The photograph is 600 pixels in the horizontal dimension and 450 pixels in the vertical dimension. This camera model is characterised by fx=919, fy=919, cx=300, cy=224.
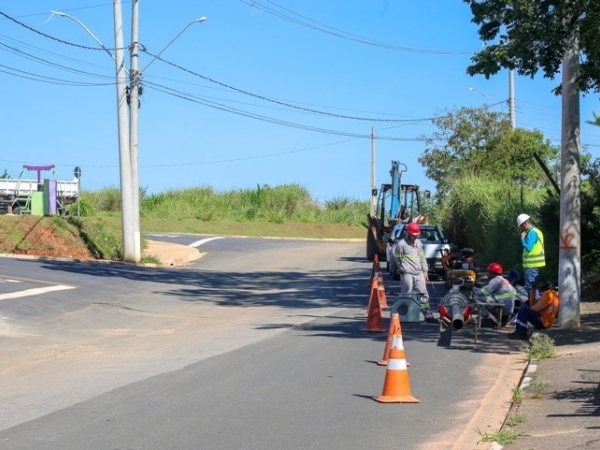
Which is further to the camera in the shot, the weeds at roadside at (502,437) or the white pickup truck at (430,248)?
the white pickup truck at (430,248)

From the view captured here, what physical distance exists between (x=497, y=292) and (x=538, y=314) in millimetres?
720

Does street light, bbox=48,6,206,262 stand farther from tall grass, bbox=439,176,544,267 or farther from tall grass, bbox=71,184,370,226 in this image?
A: tall grass, bbox=71,184,370,226

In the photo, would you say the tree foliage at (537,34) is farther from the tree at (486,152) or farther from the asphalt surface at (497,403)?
the tree at (486,152)

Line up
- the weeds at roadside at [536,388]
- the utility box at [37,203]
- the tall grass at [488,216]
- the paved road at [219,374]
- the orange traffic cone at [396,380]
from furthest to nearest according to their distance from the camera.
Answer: the utility box at [37,203] → the tall grass at [488,216] → the weeds at roadside at [536,388] → the orange traffic cone at [396,380] → the paved road at [219,374]

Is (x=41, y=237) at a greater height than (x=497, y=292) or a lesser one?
greater

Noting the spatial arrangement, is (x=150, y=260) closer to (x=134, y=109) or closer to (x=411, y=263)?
(x=134, y=109)

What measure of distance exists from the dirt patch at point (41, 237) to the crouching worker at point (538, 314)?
69.2ft

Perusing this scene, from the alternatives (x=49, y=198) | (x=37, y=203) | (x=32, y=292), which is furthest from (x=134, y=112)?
(x=32, y=292)

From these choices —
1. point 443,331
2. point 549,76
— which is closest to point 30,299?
point 443,331

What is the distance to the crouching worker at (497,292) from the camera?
568 inches

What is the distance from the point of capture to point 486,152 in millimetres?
42562

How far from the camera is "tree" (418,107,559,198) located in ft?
128

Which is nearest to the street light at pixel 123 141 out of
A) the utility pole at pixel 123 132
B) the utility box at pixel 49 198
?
the utility pole at pixel 123 132

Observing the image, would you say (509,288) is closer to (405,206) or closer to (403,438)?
(403,438)
